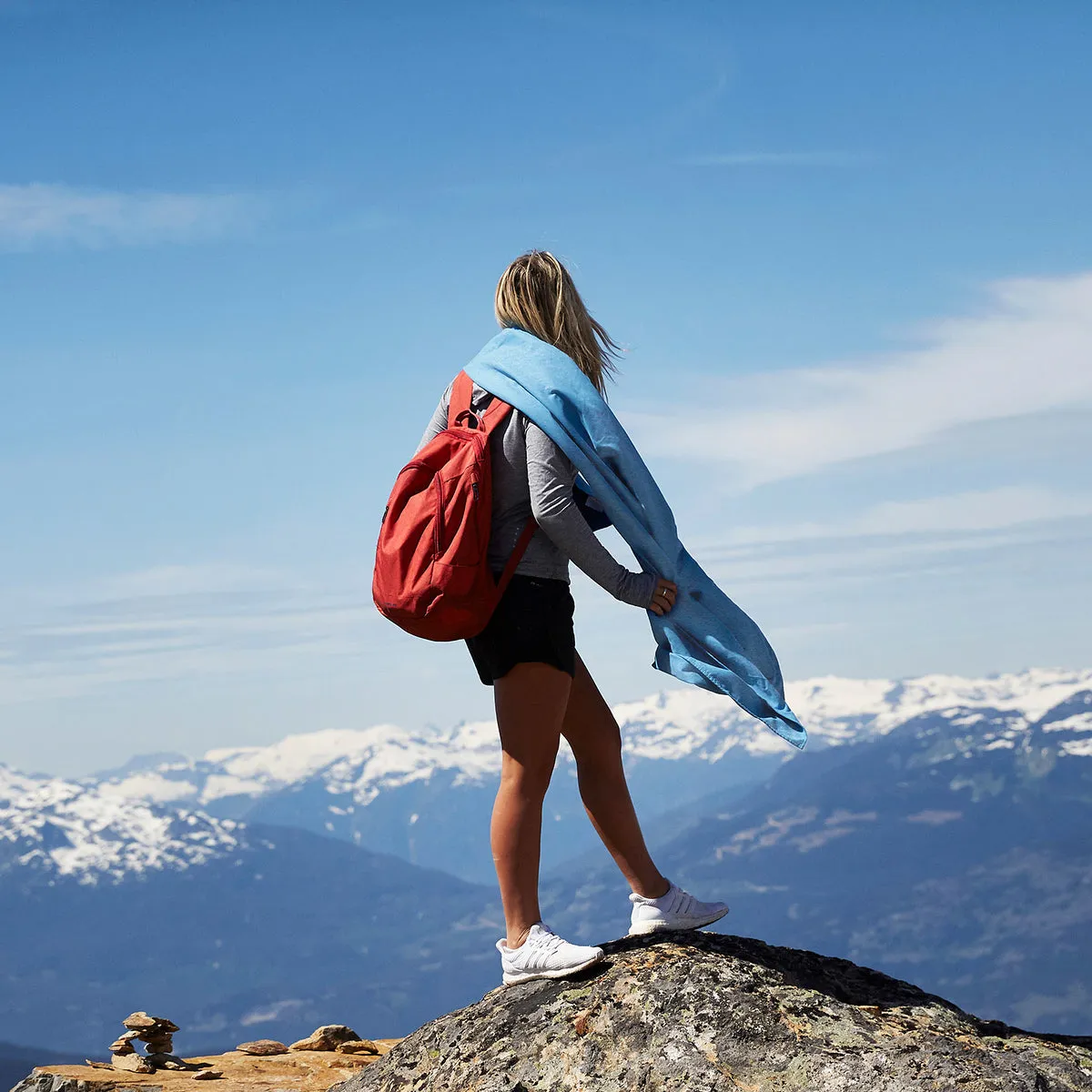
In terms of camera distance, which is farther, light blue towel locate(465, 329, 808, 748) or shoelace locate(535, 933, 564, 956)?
shoelace locate(535, 933, 564, 956)

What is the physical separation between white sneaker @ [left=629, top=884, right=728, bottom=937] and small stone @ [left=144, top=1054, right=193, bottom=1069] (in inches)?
160

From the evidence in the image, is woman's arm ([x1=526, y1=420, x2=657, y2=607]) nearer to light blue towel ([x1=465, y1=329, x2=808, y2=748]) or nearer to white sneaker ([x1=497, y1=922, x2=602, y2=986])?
light blue towel ([x1=465, y1=329, x2=808, y2=748])

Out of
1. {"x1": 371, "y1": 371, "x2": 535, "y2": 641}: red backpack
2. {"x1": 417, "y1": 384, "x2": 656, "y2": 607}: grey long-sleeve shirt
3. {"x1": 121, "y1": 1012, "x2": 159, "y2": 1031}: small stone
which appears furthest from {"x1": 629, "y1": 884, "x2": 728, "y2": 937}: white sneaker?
{"x1": 121, "y1": 1012, "x2": 159, "y2": 1031}: small stone

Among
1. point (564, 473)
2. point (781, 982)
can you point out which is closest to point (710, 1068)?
point (781, 982)

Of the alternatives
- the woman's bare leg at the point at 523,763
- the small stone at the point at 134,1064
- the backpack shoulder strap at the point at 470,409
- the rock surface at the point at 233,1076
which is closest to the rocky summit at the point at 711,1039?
the woman's bare leg at the point at 523,763

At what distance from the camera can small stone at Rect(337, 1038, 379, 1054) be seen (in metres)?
9.07

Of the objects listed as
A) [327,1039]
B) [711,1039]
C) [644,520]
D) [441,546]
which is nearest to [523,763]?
[441,546]

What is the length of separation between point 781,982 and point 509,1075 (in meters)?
1.48

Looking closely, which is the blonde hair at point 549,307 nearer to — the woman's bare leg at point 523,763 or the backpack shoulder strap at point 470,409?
the backpack shoulder strap at point 470,409

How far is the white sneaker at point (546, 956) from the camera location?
20.1 feet

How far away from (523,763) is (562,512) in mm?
1286

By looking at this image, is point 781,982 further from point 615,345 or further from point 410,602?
point 615,345

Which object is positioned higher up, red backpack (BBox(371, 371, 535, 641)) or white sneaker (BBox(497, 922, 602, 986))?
red backpack (BBox(371, 371, 535, 641))

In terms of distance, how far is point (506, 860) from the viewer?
19.9 ft
